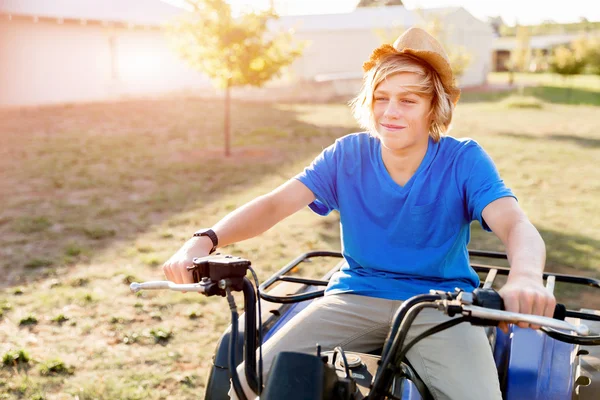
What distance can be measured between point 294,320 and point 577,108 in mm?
21524

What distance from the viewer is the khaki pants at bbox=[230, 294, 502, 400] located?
6.25 ft

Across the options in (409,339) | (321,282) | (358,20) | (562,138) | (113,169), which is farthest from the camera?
(358,20)

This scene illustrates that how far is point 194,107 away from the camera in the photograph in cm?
1973

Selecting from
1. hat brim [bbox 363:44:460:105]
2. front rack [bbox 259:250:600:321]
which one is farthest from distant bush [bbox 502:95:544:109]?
hat brim [bbox 363:44:460:105]

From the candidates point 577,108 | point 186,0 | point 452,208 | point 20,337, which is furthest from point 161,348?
point 577,108

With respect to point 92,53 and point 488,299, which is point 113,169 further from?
point 92,53

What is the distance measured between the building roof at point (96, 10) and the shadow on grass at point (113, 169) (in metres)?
2.93

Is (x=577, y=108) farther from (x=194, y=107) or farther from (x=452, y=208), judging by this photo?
(x=452, y=208)

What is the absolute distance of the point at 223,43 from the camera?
10164mm

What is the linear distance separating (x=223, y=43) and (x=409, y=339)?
28.7 feet

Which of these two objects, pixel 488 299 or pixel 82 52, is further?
pixel 82 52

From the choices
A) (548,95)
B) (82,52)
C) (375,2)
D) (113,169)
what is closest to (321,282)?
(113,169)

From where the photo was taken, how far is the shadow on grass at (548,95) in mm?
23606

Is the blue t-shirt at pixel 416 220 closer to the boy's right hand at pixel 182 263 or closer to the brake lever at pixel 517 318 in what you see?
the boy's right hand at pixel 182 263
